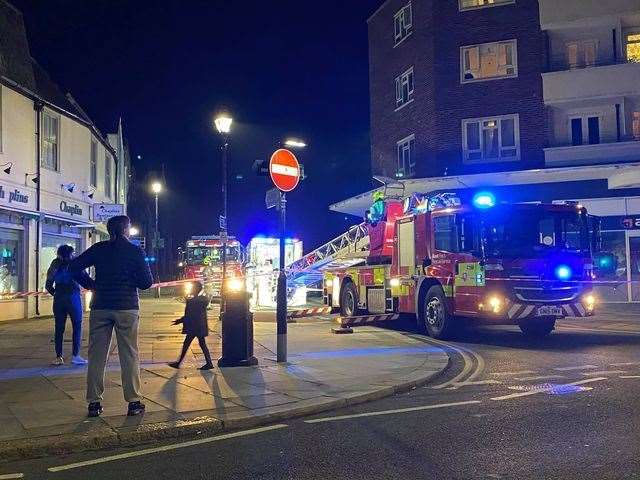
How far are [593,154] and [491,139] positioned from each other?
3612 mm

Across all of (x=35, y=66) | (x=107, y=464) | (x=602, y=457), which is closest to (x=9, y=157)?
(x=35, y=66)

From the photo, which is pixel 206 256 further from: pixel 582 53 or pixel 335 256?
pixel 582 53

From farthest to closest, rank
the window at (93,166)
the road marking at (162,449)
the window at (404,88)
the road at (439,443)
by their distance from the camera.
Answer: the window at (404,88), the window at (93,166), the road marking at (162,449), the road at (439,443)

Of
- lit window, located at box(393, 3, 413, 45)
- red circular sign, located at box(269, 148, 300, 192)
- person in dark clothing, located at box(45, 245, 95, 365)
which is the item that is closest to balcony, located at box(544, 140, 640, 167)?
lit window, located at box(393, 3, 413, 45)

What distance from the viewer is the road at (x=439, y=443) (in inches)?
203

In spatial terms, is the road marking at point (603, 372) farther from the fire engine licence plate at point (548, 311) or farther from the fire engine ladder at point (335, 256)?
the fire engine ladder at point (335, 256)

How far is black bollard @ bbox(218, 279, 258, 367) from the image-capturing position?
9.89 metres

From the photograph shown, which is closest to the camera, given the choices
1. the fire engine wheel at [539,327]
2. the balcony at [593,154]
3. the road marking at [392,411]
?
the road marking at [392,411]

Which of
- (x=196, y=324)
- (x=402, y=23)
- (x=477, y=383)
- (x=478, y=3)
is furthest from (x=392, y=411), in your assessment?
(x=402, y=23)

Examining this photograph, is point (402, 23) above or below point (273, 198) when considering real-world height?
above

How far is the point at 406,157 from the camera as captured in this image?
27297 millimetres

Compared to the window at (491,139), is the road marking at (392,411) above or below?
below

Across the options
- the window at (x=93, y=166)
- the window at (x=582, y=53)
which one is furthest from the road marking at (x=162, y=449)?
the window at (x=582, y=53)

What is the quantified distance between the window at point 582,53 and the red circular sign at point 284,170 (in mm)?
16867
